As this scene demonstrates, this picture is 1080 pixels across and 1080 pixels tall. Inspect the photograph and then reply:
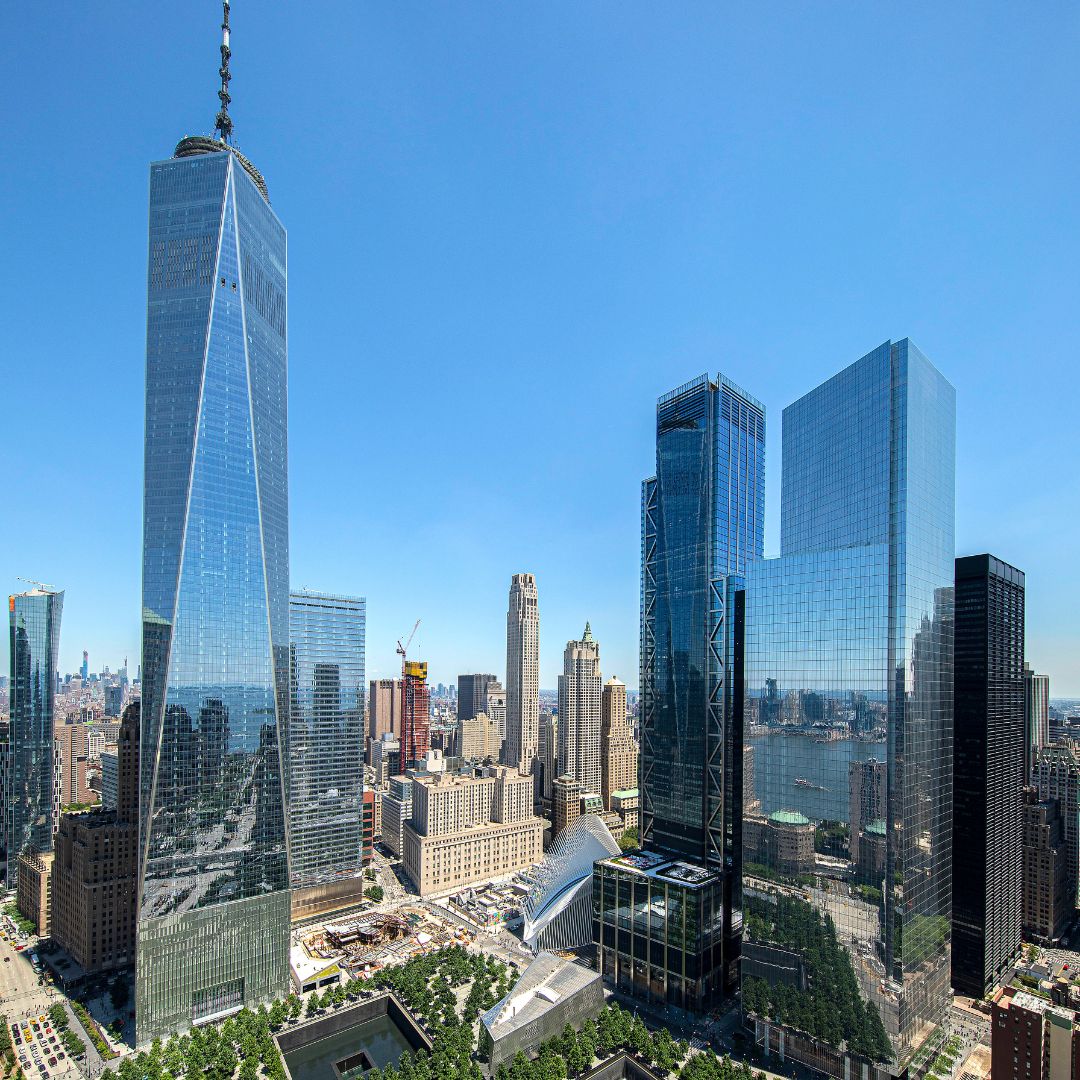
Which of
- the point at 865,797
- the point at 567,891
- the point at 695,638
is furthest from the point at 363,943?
the point at 865,797

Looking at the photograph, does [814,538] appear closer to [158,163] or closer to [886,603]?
[886,603]

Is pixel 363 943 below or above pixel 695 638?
below

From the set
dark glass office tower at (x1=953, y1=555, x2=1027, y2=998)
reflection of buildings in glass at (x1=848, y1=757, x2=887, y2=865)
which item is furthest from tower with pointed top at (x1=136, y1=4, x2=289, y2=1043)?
dark glass office tower at (x1=953, y1=555, x2=1027, y2=998)

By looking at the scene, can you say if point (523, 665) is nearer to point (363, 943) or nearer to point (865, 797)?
point (363, 943)

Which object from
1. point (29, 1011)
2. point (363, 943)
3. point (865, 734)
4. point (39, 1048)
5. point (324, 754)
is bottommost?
point (363, 943)

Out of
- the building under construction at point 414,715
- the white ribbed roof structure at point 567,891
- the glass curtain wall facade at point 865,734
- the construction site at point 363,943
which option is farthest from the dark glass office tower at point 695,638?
the building under construction at point 414,715

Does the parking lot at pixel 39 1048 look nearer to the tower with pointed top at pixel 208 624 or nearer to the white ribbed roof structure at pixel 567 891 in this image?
the tower with pointed top at pixel 208 624

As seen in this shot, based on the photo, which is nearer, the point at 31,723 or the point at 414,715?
the point at 31,723

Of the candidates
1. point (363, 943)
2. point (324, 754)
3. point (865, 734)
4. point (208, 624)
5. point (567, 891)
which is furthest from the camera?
point (324, 754)
